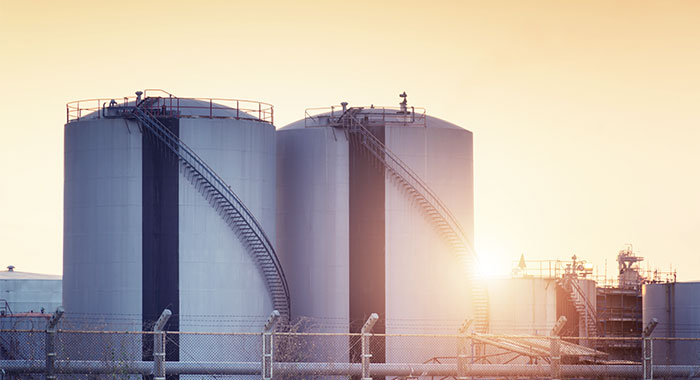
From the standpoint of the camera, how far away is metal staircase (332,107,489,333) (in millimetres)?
57781

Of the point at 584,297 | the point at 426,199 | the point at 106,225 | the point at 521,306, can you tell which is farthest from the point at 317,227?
the point at 584,297

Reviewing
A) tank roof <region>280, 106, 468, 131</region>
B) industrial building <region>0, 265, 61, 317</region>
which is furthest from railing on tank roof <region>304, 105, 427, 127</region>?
→ industrial building <region>0, 265, 61, 317</region>

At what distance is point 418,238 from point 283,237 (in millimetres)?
6643

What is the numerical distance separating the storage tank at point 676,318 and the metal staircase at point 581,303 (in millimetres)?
6489

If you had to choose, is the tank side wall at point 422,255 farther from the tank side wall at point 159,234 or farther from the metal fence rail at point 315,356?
the tank side wall at point 159,234

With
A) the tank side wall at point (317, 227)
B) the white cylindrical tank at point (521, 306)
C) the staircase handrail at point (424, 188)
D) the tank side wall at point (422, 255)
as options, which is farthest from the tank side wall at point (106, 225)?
the white cylindrical tank at point (521, 306)

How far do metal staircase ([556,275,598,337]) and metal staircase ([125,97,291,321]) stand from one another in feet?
63.5

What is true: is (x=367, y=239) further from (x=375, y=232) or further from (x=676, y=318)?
(x=676, y=318)

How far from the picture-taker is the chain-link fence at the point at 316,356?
34531 millimetres

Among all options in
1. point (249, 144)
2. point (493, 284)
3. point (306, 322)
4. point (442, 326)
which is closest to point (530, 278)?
point (493, 284)

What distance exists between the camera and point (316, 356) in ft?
186

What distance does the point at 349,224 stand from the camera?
57719 mm

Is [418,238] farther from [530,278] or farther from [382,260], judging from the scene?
[530,278]

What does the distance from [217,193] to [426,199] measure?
33.6 feet
